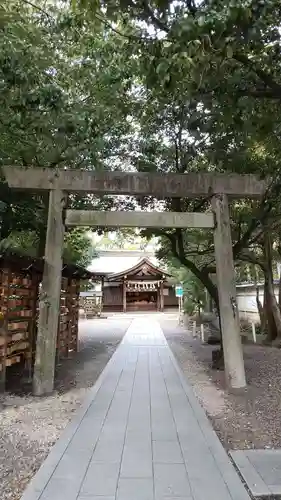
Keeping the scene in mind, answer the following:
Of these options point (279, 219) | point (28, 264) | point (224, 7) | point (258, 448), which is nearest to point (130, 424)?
point (258, 448)

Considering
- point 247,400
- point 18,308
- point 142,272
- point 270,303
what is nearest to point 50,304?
point 18,308

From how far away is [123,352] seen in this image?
1080 centimetres

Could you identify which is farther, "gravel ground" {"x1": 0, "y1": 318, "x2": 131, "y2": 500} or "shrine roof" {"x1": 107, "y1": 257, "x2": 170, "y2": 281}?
"shrine roof" {"x1": 107, "y1": 257, "x2": 170, "y2": 281}

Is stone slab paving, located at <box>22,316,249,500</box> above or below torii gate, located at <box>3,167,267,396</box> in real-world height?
below

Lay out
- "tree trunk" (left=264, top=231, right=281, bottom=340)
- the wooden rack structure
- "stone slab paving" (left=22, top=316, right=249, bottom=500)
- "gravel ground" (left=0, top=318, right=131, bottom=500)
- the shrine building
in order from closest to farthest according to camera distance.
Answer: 1. "stone slab paving" (left=22, top=316, right=249, bottom=500)
2. "gravel ground" (left=0, top=318, right=131, bottom=500)
3. the wooden rack structure
4. "tree trunk" (left=264, top=231, right=281, bottom=340)
5. the shrine building

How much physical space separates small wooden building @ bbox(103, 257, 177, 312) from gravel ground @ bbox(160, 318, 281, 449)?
21.0m

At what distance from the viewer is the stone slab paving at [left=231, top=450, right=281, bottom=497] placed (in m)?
3.00

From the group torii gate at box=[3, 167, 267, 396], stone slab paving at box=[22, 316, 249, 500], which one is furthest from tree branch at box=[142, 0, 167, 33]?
torii gate at box=[3, 167, 267, 396]

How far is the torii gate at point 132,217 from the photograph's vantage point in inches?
250

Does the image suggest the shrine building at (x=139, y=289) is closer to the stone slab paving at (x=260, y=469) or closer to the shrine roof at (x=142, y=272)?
the shrine roof at (x=142, y=272)

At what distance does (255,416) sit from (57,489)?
3.10 metres

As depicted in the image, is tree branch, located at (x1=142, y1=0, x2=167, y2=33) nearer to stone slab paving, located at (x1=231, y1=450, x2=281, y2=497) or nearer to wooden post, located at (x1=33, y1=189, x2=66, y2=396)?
stone slab paving, located at (x1=231, y1=450, x2=281, y2=497)

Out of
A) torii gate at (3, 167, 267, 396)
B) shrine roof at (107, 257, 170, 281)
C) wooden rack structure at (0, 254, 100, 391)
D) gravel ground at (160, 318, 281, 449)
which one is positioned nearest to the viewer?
gravel ground at (160, 318, 281, 449)

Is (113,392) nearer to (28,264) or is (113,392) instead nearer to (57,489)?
(28,264)
